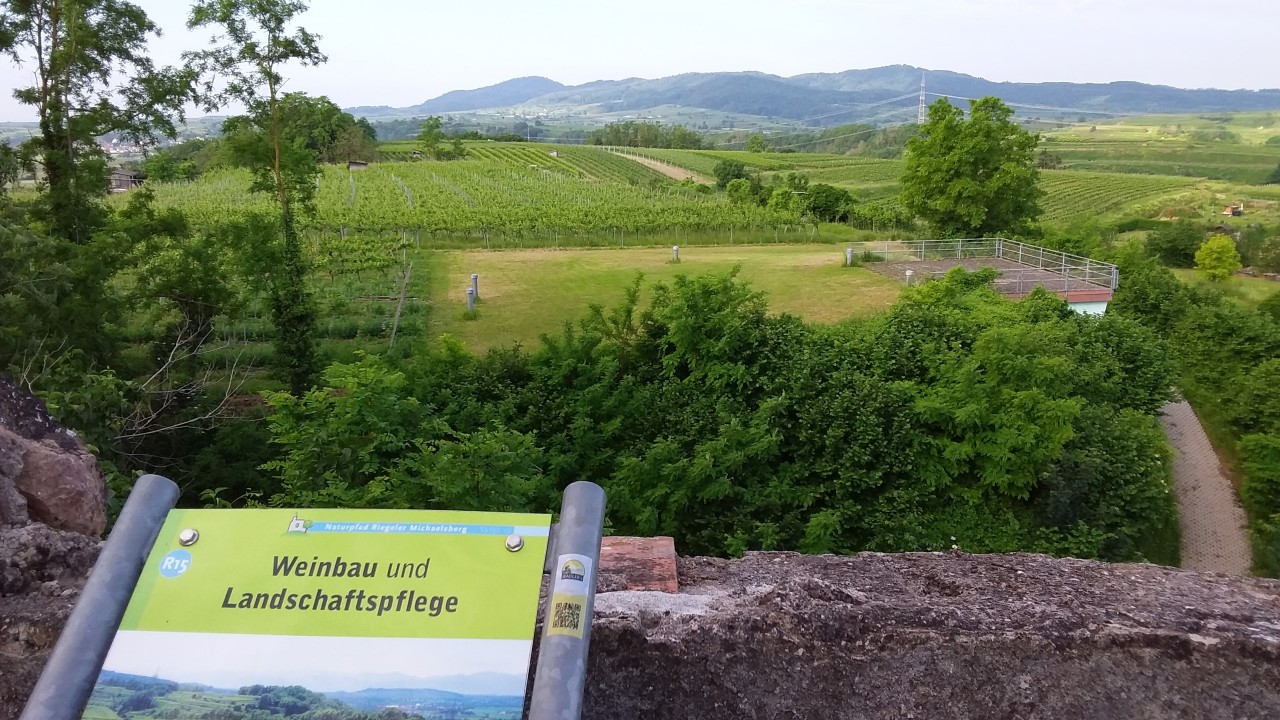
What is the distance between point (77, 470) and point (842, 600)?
182 inches

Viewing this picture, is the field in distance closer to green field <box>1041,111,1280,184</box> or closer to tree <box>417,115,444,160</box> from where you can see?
tree <box>417,115,444,160</box>

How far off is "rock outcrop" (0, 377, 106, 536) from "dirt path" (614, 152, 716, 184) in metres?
74.1

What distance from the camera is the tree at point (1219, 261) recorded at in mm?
38938

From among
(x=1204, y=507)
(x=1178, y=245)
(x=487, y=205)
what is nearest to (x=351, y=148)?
(x=487, y=205)

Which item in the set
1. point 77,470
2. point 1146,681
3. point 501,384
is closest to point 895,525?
point 501,384

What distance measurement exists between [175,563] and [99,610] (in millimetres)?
242

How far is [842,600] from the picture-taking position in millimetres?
3789

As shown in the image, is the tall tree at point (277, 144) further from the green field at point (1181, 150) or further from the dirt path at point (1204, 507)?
the green field at point (1181, 150)

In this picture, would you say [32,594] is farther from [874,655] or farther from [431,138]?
[431,138]

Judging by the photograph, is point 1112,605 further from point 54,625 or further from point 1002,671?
point 54,625

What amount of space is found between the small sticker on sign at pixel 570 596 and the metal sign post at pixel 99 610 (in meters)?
1.39

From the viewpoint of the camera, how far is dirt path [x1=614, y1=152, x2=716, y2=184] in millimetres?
78750

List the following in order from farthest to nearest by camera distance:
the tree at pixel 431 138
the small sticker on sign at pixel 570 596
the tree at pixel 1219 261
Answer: the tree at pixel 431 138, the tree at pixel 1219 261, the small sticker on sign at pixel 570 596

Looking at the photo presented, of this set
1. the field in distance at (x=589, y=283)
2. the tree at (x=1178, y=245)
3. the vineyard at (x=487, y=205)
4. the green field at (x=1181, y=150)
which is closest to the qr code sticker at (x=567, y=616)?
the field in distance at (x=589, y=283)
